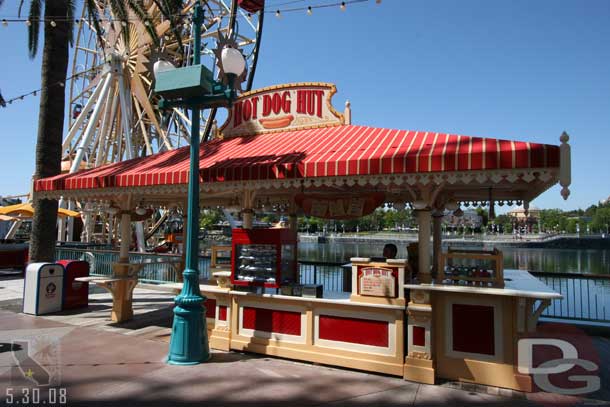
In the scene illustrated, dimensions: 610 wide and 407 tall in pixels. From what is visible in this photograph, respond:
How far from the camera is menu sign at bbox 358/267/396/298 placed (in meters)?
5.45

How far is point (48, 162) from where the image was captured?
11.6m

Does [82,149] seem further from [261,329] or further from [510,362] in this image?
[510,362]

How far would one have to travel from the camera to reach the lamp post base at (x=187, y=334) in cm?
572

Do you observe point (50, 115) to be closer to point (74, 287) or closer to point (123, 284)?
point (74, 287)

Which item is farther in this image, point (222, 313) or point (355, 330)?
point (222, 313)

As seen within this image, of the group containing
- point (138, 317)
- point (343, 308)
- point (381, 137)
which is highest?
point (381, 137)

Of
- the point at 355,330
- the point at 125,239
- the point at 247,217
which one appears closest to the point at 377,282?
the point at 355,330

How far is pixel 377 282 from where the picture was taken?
554 cm

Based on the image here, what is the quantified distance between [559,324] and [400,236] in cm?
7353

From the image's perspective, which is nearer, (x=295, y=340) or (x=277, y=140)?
(x=295, y=340)

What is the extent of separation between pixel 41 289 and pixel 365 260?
7503 mm

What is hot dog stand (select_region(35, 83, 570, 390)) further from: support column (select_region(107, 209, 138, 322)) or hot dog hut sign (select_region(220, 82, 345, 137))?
support column (select_region(107, 209, 138, 322))

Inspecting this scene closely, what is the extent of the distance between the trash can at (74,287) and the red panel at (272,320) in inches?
215

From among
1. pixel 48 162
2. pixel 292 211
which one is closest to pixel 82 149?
pixel 48 162
